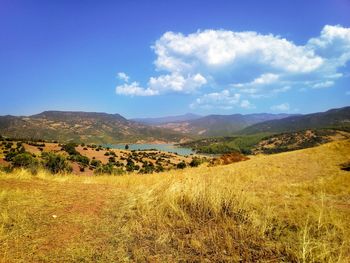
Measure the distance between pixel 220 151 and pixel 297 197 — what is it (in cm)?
12354

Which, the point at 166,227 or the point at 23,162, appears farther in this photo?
the point at 23,162

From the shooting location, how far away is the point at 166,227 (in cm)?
529

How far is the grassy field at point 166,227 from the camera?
13.8ft

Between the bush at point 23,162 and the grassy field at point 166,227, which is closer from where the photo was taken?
the grassy field at point 166,227

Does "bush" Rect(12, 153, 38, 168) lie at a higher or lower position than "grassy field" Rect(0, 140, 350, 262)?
lower

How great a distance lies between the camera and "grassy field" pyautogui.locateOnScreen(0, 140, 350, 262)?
420cm

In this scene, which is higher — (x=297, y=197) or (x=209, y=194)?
(x=209, y=194)

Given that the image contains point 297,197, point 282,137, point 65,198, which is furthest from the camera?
point 282,137

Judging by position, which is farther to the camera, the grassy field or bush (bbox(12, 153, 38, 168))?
bush (bbox(12, 153, 38, 168))

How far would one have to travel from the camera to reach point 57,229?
5.16 m

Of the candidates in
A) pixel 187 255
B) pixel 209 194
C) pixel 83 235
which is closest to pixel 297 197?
pixel 209 194

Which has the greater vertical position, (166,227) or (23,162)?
(166,227)

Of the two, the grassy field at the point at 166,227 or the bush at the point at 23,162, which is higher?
the grassy field at the point at 166,227

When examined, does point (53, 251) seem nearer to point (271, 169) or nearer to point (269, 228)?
point (269, 228)
